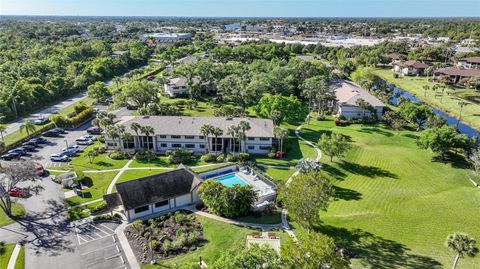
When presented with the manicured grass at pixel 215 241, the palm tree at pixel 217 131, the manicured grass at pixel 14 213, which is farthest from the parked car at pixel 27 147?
the manicured grass at pixel 215 241

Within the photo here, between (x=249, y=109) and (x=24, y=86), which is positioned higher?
(x=24, y=86)

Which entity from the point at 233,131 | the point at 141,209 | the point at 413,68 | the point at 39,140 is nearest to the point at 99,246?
the point at 141,209

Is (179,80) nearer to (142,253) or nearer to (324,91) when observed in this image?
(324,91)

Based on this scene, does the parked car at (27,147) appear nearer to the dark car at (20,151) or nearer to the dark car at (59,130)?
the dark car at (20,151)

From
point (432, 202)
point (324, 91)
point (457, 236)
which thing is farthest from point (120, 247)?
point (324, 91)

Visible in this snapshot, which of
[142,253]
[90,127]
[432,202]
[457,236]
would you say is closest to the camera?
[457,236]

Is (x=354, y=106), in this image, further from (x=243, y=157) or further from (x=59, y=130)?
(x=59, y=130)

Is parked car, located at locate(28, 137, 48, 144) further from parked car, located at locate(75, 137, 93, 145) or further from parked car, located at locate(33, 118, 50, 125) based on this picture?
parked car, located at locate(33, 118, 50, 125)
